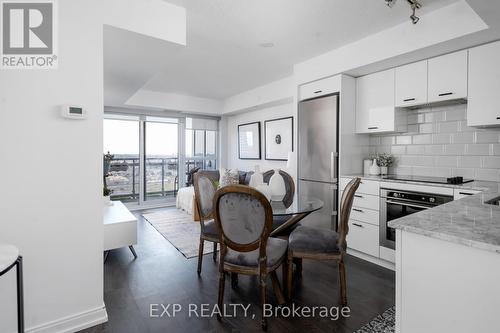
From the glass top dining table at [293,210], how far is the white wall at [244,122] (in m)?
2.78

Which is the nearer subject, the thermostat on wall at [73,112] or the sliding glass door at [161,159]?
the thermostat on wall at [73,112]

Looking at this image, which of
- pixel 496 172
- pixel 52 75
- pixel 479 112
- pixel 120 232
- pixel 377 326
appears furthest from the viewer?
pixel 120 232

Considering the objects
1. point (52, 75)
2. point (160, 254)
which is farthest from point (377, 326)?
point (52, 75)

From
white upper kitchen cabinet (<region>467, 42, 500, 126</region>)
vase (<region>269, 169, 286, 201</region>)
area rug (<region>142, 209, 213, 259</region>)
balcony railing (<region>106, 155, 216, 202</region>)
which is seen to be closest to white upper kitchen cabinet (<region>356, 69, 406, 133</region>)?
white upper kitchen cabinet (<region>467, 42, 500, 126</region>)

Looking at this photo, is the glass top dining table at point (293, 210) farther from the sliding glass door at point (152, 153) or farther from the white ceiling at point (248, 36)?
the sliding glass door at point (152, 153)

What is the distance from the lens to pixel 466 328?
991mm

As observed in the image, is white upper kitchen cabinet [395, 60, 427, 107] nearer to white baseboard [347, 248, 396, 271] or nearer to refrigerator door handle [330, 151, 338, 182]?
refrigerator door handle [330, 151, 338, 182]

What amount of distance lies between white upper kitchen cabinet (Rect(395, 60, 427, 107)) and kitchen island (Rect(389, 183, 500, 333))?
6.63 ft

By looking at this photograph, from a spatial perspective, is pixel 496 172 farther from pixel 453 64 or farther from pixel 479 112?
pixel 453 64

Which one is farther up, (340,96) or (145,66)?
(145,66)

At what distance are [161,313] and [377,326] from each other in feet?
5.28

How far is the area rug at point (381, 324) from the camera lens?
5.97 feet

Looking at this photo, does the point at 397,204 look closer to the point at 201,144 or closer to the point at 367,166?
the point at 367,166

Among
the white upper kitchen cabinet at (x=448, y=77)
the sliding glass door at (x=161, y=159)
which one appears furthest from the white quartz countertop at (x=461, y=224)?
the sliding glass door at (x=161, y=159)
